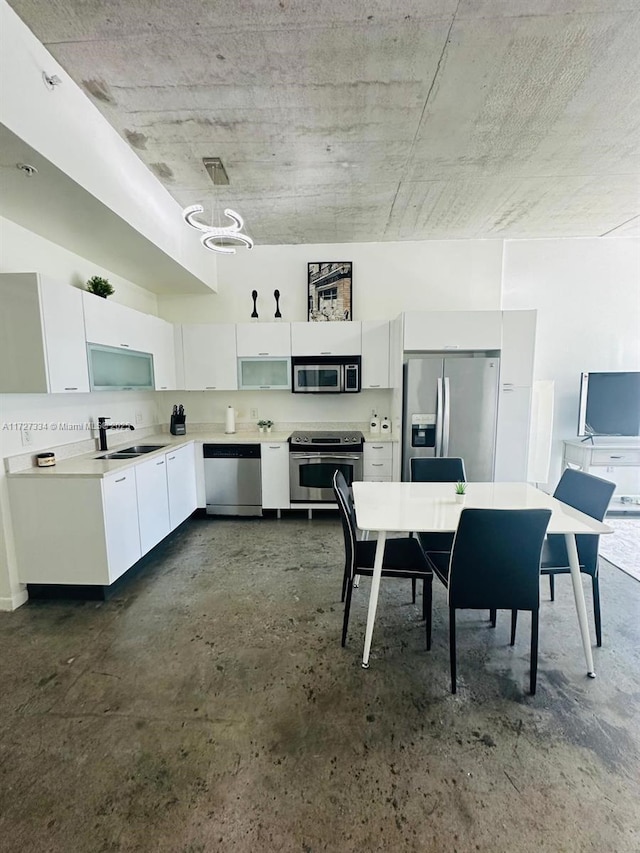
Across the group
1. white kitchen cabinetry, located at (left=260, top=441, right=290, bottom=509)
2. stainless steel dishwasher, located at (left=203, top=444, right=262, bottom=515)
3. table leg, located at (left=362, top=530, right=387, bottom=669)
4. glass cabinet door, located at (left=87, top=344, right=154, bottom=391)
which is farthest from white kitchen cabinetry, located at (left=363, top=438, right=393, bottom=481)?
glass cabinet door, located at (left=87, top=344, right=154, bottom=391)

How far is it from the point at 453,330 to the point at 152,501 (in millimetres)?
3285

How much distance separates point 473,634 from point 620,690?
690mm

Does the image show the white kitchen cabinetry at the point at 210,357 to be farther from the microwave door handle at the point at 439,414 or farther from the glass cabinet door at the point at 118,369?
the microwave door handle at the point at 439,414

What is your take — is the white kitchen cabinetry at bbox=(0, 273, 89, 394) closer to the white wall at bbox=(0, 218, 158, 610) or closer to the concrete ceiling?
the white wall at bbox=(0, 218, 158, 610)

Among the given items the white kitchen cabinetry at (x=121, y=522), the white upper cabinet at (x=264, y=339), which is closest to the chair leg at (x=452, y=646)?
the white kitchen cabinetry at (x=121, y=522)

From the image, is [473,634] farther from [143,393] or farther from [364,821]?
[143,393]

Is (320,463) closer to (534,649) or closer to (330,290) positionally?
(330,290)

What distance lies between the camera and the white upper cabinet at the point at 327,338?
4031mm

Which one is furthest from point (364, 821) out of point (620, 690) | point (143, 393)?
point (143, 393)

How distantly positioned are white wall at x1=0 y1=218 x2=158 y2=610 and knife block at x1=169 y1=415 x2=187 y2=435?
719 mm

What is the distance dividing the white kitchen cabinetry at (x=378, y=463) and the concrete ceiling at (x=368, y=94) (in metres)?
2.41

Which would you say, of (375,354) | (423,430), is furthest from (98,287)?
(423,430)

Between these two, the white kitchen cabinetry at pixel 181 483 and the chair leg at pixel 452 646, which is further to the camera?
the white kitchen cabinetry at pixel 181 483

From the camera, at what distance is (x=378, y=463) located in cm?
392
